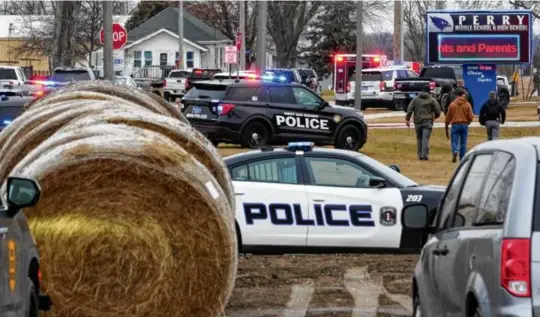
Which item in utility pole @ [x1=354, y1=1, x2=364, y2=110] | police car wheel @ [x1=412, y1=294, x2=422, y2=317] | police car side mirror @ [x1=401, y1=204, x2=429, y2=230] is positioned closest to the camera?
police car side mirror @ [x1=401, y1=204, x2=429, y2=230]

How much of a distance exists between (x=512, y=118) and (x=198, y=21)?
179 ft

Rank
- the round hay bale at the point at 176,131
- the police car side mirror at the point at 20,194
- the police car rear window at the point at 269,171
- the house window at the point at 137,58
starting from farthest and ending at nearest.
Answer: the house window at the point at 137,58 → the police car rear window at the point at 269,171 → the round hay bale at the point at 176,131 → the police car side mirror at the point at 20,194

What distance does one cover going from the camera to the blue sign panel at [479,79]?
142ft

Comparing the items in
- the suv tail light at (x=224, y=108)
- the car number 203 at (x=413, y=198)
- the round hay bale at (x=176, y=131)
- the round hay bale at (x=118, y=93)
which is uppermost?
the round hay bale at (x=118, y=93)

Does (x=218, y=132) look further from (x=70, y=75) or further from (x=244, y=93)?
(x=70, y=75)

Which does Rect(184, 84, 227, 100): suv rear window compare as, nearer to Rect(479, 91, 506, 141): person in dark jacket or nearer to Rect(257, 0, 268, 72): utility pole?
Rect(257, 0, 268, 72): utility pole

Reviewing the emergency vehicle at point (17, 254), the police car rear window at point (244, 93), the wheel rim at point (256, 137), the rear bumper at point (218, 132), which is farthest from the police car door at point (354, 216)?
the police car rear window at point (244, 93)

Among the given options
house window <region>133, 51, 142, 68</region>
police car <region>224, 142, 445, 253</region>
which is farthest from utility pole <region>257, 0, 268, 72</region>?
house window <region>133, 51, 142, 68</region>

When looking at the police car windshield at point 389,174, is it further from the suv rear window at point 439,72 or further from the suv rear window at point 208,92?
the suv rear window at point 439,72

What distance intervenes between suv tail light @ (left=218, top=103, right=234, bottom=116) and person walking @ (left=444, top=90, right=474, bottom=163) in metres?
4.97

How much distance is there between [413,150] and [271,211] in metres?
18.3

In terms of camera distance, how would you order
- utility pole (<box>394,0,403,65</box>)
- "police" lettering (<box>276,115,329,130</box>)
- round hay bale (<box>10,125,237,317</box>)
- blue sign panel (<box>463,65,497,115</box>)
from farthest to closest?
1. utility pole (<box>394,0,403,65</box>)
2. blue sign panel (<box>463,65,497,115</box>)
3. "police" lettering (<box>276,115,329,130</box>)
4. round hay bale (<box>10,125,237,317</box>)

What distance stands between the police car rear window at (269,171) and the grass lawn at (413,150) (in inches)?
364

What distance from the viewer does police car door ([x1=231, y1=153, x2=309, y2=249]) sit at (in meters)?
14.9
